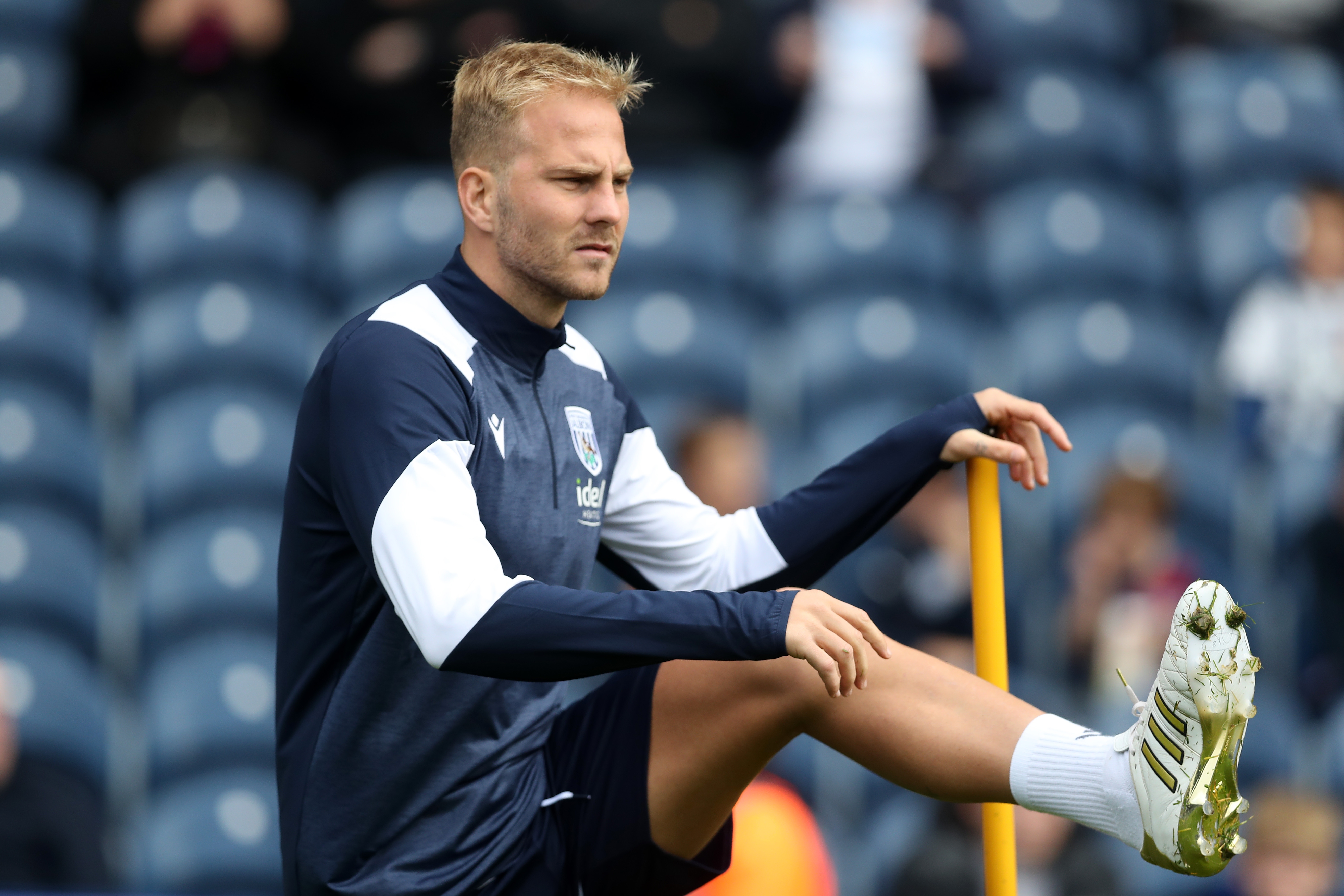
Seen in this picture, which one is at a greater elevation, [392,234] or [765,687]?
[392,234]

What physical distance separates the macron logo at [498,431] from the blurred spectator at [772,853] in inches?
68.1

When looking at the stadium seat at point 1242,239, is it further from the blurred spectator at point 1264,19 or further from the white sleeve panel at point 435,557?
the white sleeve panel at point 435,557

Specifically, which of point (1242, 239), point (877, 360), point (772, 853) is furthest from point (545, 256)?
point (1242, 239)

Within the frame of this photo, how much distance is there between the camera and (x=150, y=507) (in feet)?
18.3

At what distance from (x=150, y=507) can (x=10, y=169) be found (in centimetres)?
165

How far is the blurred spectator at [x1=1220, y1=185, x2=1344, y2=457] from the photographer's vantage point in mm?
5656

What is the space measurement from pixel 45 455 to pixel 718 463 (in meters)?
2.36

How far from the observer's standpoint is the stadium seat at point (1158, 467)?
553 cm

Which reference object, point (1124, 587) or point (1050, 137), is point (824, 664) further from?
point (1050, 137)

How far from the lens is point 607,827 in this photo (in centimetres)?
266

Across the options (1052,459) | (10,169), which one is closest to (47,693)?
(10,169)

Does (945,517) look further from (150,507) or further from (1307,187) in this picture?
(150,507)

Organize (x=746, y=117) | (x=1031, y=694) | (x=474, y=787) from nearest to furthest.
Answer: (x=474, y=787), (x=1031, y=694), (x=746, y=117)

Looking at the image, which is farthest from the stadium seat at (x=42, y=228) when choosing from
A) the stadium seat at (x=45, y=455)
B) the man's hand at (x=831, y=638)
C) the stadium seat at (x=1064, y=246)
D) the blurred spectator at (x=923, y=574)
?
the man's hand at (x=831, y=638)
